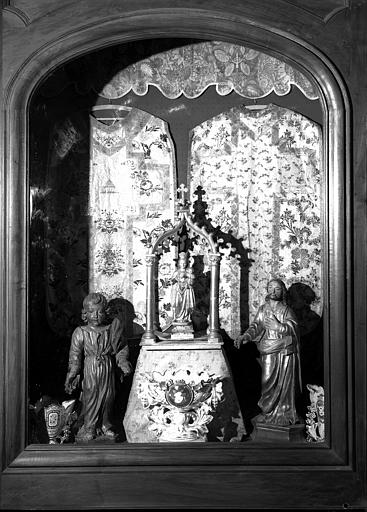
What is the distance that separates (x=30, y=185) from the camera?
4219 mm

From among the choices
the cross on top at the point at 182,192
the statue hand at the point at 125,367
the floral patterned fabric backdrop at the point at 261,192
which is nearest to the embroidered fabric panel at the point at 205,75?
the floral patterned fabric backdrop at the point at 261,192

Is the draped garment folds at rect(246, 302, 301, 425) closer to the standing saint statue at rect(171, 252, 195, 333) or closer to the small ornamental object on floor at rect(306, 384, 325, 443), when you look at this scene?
the small ornamental object on floor at rect(306, 384, 325, 443)

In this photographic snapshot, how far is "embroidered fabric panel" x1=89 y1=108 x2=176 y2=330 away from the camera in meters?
4.79

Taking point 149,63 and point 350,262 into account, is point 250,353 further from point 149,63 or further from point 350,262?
point 149,63

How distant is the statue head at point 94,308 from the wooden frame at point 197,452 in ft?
1.76

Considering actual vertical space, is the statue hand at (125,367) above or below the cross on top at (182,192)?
below

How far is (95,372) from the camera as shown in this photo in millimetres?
4500

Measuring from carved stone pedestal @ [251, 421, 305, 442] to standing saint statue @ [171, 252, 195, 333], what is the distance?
554 millimetres

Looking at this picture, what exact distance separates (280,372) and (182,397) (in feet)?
1.62

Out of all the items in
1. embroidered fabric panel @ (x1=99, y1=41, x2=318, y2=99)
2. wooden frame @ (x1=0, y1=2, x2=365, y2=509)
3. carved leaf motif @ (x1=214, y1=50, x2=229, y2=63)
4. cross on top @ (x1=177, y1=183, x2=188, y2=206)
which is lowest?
wooden frame @ (x1=0, y1=2, x2=365, y2=509)

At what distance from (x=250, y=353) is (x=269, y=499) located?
94 centimetres

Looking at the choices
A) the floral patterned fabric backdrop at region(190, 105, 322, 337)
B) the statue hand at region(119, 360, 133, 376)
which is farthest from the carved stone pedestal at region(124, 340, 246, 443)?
the floral patterned fabric backdrop at region(190, 105, 322, 337)

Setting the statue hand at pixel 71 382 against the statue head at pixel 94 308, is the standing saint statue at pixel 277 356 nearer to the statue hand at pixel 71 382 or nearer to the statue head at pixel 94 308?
the statue head at pixel 94 308

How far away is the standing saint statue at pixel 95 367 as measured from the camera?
14.8ft
